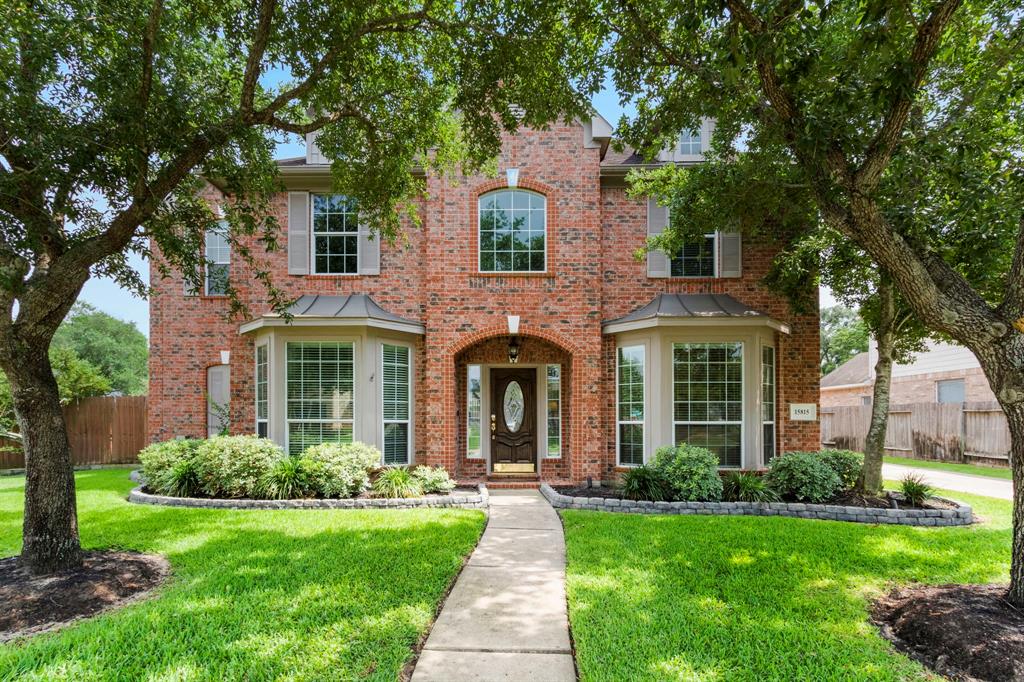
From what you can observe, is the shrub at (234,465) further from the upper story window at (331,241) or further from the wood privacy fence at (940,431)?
the wood privacy fence at (940,431)

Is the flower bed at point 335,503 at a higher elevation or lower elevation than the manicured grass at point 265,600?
lower

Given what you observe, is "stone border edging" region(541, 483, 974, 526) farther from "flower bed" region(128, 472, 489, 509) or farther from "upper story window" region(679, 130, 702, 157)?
"upper story window" region(679, 130, 702, 157)

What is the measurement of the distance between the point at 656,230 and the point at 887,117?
6377 millimetres

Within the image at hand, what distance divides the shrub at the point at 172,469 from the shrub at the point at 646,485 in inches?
268

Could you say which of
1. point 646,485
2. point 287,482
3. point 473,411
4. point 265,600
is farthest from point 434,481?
point 265,600

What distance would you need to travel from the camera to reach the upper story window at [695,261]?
10.7 m

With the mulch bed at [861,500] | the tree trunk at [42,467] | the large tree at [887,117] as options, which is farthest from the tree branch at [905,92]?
the tree trunk at [42,467]

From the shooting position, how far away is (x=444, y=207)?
1019cm

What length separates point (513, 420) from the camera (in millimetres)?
11203

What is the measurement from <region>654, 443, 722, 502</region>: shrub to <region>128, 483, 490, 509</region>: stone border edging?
9.14 feet

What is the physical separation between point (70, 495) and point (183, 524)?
6.94ft

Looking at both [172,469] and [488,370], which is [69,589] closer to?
[172,469]

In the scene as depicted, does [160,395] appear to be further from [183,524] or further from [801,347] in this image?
[801,347]

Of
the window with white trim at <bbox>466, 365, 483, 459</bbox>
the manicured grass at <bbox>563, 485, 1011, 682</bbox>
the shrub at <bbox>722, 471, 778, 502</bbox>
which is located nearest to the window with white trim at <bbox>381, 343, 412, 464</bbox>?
the window with white trim at <bbox>466, 365, 483, 459</bbox>
